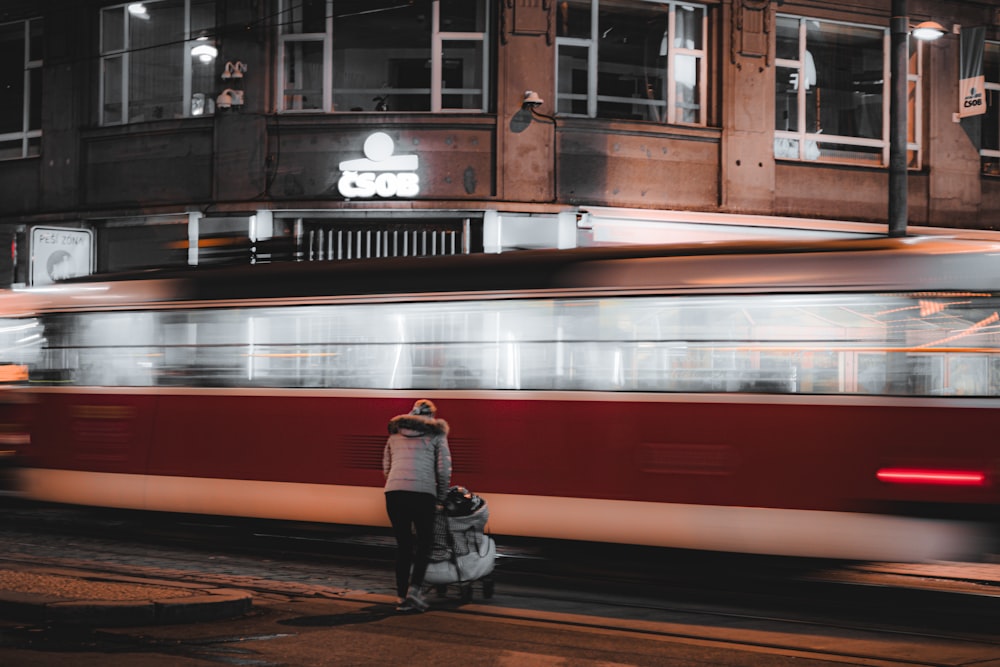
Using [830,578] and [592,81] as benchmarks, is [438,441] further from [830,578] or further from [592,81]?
[592,81]

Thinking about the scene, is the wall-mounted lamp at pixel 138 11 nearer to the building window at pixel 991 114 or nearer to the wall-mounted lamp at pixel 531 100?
the wall-mounted lamp at pixel 531 100

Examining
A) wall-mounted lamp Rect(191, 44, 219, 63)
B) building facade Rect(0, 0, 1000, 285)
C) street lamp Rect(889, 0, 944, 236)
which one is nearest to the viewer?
street lamp Rect(889, 0, 944, 236)

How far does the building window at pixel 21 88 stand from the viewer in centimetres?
2166

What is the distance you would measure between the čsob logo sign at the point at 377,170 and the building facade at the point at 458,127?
3 centimetres

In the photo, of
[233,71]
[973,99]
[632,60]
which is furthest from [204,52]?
[973,99]

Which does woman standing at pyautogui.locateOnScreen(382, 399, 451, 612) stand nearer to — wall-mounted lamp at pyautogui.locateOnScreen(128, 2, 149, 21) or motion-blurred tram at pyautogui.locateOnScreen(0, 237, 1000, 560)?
motion-blurred tram at pyautogui.locateOnScreen(0, 237, 1000, 560)

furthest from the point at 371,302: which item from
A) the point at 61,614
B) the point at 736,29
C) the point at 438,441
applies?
the point at 736,29

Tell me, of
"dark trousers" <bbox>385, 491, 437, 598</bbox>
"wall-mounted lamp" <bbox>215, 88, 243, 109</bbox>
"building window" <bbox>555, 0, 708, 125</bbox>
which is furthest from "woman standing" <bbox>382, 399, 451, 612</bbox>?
"wall-mounted lamp" <bbox>215, 88, 243, 109</bbox>

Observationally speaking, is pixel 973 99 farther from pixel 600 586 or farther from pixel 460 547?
pixel 460 547

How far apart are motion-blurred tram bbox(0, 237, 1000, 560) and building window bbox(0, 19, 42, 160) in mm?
9712

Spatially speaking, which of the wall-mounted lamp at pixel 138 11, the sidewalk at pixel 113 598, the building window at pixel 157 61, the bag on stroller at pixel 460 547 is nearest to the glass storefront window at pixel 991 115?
the building window at pixel 157 61

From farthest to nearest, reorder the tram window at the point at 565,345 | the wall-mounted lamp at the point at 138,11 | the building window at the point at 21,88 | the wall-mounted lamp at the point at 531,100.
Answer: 1. the building window at the point at 21,88
2. the wall-mounted lamp at the point at 138,11
3. the wall-mounted lamp at the point at 531,100
4. the tram window at the point at 565,345

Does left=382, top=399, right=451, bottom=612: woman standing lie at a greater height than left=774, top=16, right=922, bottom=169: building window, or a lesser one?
lesser

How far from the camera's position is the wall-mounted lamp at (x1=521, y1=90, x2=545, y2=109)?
18.3 metres
